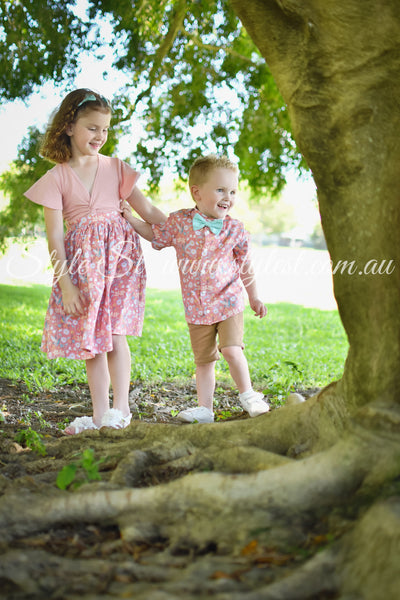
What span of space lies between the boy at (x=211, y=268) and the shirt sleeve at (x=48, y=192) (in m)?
0.47

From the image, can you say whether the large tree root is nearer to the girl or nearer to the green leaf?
the green leaf

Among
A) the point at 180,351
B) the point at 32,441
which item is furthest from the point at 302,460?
the point at 180,351

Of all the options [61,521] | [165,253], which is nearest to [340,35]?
[61,521]

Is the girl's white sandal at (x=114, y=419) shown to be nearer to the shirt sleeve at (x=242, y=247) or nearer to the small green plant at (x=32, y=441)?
the small green plant at (x=32, y=441)

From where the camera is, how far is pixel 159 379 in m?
5.73

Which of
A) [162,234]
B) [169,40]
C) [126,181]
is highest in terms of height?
[169,40]

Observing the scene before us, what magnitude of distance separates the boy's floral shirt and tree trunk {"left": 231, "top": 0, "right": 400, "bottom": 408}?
1.44m

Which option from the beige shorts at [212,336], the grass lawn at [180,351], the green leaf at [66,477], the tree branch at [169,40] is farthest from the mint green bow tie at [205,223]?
the tree branch at [169,40]

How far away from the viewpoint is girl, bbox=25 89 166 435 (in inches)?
151

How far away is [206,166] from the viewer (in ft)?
13.3

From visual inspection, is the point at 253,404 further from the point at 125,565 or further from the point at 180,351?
the point at 180,351

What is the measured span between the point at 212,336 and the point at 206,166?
116cm

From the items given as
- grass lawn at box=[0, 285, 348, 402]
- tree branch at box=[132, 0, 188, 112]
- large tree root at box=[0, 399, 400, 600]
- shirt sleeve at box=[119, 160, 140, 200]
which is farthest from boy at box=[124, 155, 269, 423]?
tree branch at box=[132, 0, 188, 112]

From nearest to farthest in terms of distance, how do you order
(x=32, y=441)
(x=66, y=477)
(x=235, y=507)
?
(x=235, y=507)
(x=66, y=477)
(x=32, y=441)
